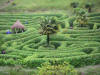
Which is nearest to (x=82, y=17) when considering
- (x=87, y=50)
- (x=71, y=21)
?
(x=71, y=21)

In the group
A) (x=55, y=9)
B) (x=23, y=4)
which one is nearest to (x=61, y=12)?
(x=55, y=9)

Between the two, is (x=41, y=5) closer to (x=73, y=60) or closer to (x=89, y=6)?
(x=89, y=6)

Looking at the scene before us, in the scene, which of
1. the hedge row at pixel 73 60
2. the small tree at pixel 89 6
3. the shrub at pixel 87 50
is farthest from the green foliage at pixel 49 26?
the small tree at pixel 89 6

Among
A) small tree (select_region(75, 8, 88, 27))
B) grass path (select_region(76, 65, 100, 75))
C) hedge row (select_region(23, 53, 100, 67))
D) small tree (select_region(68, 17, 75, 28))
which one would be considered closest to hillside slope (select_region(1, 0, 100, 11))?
small tree (select_region(68, 17, 75, 28))

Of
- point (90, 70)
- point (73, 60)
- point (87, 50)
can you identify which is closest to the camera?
point (90, 70)

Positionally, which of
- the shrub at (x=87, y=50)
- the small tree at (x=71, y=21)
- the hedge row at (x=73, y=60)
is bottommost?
the hedge row at (x=73, y=60)

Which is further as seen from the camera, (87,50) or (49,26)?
(49,26)

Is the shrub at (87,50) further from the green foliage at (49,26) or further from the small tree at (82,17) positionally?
the small tree at (82,17)

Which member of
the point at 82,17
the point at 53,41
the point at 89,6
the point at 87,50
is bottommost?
the point at 87,50

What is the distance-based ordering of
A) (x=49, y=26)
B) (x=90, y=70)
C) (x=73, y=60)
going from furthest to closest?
(x=49, y=26) → (x=73, y=60) → (x=90, y=70)

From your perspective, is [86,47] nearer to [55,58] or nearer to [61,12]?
Answer: [55,58]

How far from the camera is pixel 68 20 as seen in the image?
44906mm

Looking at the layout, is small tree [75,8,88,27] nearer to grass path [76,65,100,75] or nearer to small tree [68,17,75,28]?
small tree [68,17,75,28]

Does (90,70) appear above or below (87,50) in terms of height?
below
